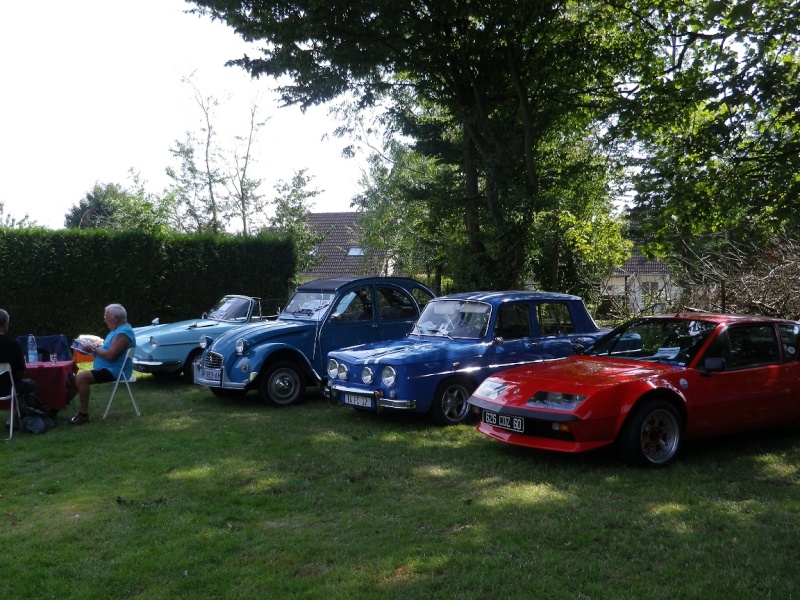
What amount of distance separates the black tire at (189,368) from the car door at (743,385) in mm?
8781

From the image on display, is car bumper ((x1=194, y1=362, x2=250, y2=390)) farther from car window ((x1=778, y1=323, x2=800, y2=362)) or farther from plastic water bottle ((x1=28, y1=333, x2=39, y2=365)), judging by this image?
car window ((x1=778, y1=323, x2=800, y2=362))

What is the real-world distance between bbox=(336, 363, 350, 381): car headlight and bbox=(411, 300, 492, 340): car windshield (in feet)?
4.11

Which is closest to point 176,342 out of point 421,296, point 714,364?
point 421,296

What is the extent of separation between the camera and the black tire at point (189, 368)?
44.2ft

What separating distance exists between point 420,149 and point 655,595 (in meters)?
16.0

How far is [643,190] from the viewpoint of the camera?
12.4 meters

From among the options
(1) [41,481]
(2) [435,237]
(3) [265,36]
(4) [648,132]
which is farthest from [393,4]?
(1) [41,481]

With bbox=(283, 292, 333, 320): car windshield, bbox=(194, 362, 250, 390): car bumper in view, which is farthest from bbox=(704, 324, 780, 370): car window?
bbox=(194, 362, 250, 390): car bumper

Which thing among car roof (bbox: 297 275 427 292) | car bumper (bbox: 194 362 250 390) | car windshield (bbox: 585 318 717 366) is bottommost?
car bumper (bbox: 194 362 250 390)

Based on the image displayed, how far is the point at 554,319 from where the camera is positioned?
1056cm

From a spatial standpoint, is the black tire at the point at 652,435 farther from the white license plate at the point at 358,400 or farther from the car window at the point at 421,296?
the car window at the point at 421,296

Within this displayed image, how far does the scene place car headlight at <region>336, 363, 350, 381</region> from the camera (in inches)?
387

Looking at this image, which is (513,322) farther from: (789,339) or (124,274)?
(124,274)

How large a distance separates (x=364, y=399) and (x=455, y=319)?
1.75 meters
